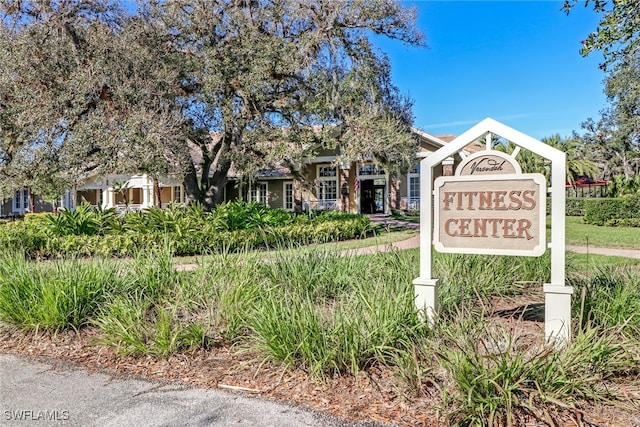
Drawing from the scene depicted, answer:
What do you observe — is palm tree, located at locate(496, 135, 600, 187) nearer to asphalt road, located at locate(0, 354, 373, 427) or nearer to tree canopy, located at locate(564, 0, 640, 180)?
tree canopy, located at locate(564, 0, 640, 180)

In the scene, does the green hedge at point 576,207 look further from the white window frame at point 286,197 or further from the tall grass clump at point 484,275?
the tall grass clump at point 484,275

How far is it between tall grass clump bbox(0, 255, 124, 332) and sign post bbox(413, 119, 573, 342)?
346 centimetres

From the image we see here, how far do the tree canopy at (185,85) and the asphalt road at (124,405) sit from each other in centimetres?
1034

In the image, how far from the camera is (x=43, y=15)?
535 inches

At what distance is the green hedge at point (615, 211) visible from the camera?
2000 cm

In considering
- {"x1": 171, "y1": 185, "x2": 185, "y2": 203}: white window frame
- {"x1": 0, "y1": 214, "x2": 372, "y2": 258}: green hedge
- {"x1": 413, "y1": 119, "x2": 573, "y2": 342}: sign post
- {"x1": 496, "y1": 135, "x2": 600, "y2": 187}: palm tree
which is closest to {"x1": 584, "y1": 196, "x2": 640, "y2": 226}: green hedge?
{"x1": 496, "y1": 135, "x2": 600, "y2": 187}: palm tree

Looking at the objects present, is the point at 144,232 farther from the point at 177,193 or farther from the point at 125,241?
the point at 177,193

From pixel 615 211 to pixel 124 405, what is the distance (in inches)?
908

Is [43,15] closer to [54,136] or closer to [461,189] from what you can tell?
[54,136]

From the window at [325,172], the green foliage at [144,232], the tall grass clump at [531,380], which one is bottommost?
the tall grass clump at [531,380]

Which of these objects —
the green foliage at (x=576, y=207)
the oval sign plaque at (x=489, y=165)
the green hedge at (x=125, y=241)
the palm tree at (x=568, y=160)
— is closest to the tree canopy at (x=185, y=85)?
the green hedge at (x=125, y=241)

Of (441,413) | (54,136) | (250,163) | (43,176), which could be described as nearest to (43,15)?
(54,136)

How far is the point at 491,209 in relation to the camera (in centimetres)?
412

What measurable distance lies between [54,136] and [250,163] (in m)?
6.13
